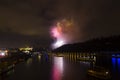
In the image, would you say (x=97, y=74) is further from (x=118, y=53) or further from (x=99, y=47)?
(x=99, y=47)

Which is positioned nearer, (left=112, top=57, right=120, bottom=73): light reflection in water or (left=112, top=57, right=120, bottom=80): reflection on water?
(left=112, top=57, right=120, bottom=80): reflection on water

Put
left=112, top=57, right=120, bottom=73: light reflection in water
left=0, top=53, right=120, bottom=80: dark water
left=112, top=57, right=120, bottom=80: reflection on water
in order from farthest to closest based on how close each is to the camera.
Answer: left=112, top=57, right=120, bottom=73: light reflection in water → left=112, top=57, right=120, bottom=80: reflection on water → left=0, top=53, right=120, bottom=80: dark water

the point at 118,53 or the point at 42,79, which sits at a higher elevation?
the point at 118,53

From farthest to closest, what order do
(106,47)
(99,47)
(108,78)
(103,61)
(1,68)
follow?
1. (99,47)
2. (106,47)
3. (103,61)
4. (1,68)
5. (108,78)

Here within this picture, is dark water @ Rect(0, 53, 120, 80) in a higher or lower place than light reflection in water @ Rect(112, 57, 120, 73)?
lower

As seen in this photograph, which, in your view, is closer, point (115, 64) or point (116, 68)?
point (116, 68)

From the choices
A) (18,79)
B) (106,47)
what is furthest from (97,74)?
(106,47)

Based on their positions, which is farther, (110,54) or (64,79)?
(110,54)

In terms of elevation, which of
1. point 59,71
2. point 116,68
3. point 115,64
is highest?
point 115,64

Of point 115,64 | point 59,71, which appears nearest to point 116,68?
point 115,64

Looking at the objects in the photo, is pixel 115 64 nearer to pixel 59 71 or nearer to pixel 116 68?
pixel 116 68

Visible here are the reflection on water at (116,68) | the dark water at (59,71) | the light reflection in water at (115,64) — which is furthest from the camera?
the light reflection in water at (115,64)
